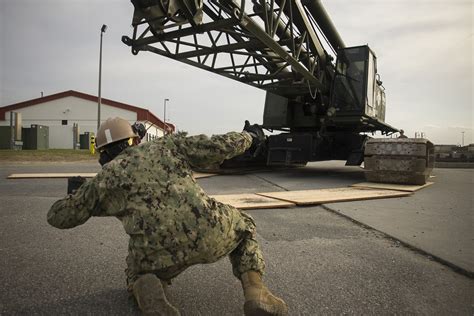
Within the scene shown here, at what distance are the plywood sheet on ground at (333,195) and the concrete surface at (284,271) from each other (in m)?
0.86

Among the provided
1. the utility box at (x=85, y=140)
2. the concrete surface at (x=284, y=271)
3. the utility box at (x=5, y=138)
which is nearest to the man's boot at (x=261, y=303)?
the concrete surface at (x=284, y=271)

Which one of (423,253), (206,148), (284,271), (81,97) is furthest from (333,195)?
(81,97)

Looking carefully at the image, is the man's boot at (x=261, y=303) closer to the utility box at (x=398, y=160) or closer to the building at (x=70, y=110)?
the utility box at (x=398, y=160)

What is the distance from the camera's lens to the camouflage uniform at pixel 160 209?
1.87 metres

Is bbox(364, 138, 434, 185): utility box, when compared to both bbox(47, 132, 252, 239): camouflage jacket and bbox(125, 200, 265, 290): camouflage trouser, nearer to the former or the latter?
bbox(125, 200, 265, 290): camouflage trouser

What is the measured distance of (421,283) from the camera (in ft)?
8.23

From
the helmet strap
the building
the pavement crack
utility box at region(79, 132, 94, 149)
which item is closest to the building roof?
the building

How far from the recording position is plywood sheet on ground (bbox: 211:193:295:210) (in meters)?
5.12

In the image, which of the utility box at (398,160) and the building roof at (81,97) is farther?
the building roof at (81,97)

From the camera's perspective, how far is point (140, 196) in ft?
6.25

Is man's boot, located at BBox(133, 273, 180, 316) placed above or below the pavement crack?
above

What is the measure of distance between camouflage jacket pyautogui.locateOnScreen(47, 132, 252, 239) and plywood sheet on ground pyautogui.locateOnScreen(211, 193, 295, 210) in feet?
10.3

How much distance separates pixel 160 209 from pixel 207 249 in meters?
0.32

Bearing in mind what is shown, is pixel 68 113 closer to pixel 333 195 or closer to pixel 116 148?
pixel 333 195
